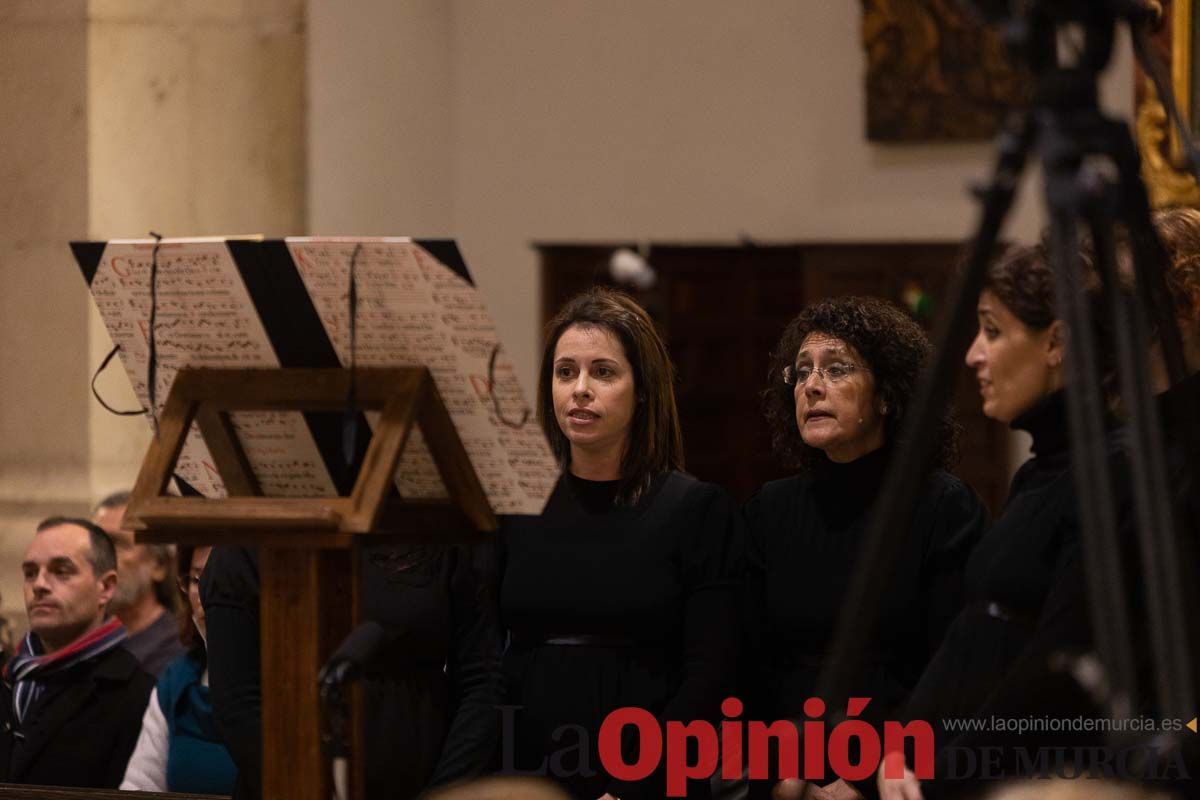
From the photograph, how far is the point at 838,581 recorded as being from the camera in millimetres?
3393

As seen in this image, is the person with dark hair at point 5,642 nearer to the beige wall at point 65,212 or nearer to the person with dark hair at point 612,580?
the beige wall at point 65,212

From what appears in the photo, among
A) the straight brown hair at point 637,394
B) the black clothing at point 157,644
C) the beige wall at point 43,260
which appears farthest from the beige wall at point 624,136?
the straight brown hair at point 637,394

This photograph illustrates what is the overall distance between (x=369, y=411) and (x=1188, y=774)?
4.73ft

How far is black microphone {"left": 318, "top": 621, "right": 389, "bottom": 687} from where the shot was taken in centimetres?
268

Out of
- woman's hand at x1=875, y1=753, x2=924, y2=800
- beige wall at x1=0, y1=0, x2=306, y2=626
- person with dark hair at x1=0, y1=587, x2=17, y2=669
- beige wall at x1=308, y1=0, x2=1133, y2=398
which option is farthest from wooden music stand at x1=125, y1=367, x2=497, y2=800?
beige wall at x1=308, y1=0, x2=1133, y2=398

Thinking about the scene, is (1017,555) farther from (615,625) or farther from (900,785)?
(615,625)

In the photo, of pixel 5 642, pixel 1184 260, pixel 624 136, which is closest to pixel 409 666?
pixel 1184 260

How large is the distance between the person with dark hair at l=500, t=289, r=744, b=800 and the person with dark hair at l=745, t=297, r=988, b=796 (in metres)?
0.11

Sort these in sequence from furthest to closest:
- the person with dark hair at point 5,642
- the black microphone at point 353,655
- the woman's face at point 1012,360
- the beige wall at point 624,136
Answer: the beige wall at point 624,136, the person with dark hair at point 5,642, the woman's face at point 1012,360, the black microphone at point 353,655

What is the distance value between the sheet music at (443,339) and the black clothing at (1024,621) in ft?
2.60

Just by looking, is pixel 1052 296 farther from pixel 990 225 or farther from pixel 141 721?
pixel 141 721

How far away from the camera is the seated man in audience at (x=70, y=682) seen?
4.42 meters

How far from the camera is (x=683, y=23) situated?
9.04 m

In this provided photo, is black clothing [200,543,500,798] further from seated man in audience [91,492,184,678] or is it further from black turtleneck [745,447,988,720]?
seated man in audience [91,492,184,678]
